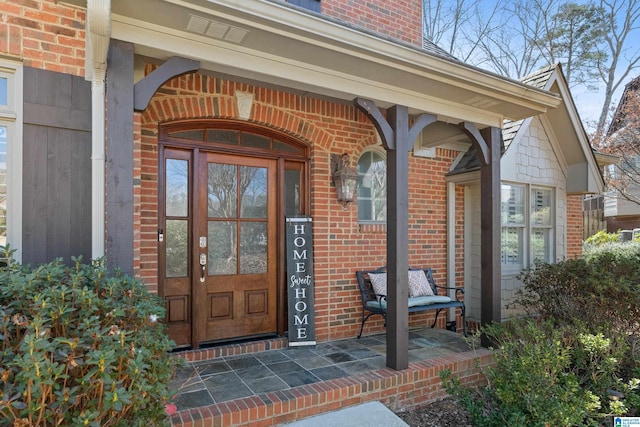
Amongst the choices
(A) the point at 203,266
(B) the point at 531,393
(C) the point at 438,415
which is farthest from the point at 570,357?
(A) the point at 203,266

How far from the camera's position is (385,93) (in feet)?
11.6

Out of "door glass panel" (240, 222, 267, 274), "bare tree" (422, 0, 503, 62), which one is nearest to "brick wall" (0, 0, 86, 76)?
"door glass panel" (240, 222, 267, 274)

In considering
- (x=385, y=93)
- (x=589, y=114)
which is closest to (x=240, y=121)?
(x=385, y=93)

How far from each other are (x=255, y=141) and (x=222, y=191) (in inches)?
26.0

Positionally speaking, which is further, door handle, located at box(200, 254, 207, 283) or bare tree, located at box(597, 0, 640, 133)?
bare tree, located at box(597, 0, 640, 133)

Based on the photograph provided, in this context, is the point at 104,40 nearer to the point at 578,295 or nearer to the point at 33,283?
the point at 33,283

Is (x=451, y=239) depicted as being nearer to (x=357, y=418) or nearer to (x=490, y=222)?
(x=490, y=222)

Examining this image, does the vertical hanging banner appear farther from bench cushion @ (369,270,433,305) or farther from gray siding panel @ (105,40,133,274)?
gray siding panel @ (105,40,133,274)

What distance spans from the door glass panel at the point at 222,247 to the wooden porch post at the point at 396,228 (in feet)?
5.51

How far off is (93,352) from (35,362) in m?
0.20

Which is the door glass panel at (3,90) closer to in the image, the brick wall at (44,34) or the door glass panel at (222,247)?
the brick wall at (44,34)

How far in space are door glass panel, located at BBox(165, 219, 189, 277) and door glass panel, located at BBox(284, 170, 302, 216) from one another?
1148 millimetres

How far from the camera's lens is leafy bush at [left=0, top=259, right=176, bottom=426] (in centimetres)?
140

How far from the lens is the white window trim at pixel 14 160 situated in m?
2.63
